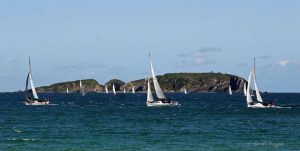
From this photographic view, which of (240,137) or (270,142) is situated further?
(240,137)

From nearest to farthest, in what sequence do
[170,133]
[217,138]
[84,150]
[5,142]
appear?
[84,150] → [5,142] → [217,138] → [170,133]

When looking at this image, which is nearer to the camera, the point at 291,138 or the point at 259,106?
the point at 291,138

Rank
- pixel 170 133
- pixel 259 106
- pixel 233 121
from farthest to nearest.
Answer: pixel 259 106
pixel 233 121
pixel 170 133

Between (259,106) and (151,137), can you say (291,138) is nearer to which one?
(151,137)

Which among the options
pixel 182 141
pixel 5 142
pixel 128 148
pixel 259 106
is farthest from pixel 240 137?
pixel 259 106

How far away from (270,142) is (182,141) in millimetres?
9577

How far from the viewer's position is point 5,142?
85562mm

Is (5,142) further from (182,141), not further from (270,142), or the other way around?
(270,142)

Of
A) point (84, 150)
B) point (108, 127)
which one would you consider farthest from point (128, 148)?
point (108, 127)

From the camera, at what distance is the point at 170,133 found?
100188 millimetres

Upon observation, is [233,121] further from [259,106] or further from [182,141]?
[259,106]

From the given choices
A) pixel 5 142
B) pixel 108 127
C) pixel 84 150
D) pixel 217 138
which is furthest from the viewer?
pixel 108 127

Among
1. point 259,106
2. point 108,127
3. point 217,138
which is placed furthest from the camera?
point 259,106

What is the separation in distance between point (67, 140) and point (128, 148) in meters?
11.4
